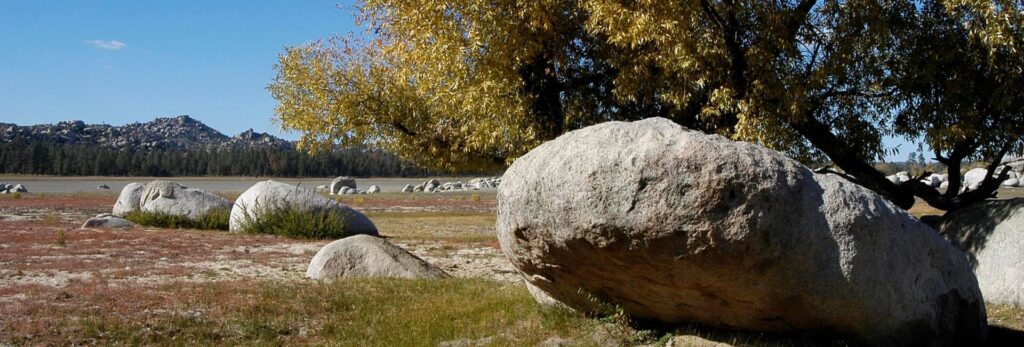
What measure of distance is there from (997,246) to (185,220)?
26951 millimetres

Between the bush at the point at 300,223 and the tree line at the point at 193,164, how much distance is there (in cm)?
11639

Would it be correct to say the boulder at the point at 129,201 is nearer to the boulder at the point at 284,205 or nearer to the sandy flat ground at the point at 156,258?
the sandy flat ground at the point at 156,258

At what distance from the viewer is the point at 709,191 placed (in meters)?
7.51

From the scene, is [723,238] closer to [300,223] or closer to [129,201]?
[300,223]

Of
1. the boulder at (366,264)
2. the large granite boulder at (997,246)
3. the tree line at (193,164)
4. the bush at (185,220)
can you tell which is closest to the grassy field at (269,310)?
the large granite boulder at (997,246)

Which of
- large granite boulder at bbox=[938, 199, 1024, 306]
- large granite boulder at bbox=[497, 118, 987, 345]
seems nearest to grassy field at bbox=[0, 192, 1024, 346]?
large granite boulder at bbox=[938, 199, 1024, 306]

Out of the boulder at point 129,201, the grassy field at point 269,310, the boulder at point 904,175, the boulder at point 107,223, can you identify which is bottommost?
the grassy field at point 269,310

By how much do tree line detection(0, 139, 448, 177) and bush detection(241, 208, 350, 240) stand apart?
11639 centimetres

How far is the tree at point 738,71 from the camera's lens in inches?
488

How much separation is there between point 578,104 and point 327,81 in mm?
6476

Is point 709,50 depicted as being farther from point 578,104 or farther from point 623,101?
point 578,104

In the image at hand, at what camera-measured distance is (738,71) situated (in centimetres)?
1302

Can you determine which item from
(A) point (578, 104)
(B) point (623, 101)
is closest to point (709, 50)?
(B) point (623, 101)

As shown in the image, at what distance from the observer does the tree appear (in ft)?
40.6
